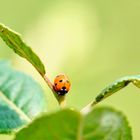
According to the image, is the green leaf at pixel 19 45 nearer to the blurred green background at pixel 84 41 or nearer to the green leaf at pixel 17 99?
the green leaf at pixel 17 99

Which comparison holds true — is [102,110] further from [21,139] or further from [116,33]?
[116,33]

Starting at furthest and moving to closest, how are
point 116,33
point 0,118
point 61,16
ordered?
point 116,33
point 61,16
point 0,118

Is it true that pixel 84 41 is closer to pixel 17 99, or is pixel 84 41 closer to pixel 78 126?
pixel 17 99

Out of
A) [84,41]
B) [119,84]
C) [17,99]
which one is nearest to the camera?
[119,84]

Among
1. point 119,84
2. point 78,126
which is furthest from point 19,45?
point 78,126

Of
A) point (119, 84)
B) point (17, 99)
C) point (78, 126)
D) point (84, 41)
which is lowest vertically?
point (84, 41)

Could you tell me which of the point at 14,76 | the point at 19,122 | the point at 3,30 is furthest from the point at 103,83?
the point at 3,30

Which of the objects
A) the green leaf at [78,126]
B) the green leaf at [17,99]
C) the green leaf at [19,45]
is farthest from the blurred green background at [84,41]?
the green leaf at [78,126]
